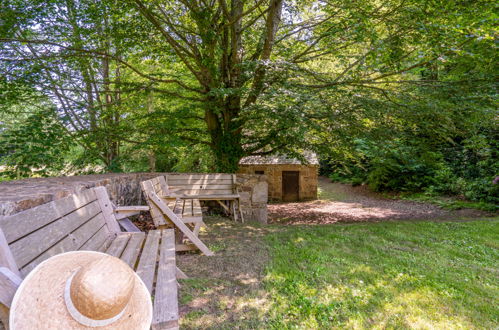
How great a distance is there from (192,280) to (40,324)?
93.4 inches

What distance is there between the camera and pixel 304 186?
16.2 metres

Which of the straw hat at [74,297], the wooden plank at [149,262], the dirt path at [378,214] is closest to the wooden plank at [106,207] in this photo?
the wooden plank at [149,262]

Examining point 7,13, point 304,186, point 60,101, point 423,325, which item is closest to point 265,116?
point 423,325

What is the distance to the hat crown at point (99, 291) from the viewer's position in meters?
1.14

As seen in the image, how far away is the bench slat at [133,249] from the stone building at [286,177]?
12647mm

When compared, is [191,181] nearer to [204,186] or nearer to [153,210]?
[204,186]

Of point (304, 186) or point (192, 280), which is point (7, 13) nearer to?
point (192, 280)

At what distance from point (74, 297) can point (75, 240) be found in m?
1.18

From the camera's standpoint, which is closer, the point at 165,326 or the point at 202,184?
the point at 165,326

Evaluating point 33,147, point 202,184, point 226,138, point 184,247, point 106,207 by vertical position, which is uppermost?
point 226,138

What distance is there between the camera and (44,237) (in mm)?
1792

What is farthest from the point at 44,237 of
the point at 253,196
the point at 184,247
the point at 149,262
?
the point at 253,196

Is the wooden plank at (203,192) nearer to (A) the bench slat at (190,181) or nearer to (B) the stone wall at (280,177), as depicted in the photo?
(A) the bench slat at (190,181)

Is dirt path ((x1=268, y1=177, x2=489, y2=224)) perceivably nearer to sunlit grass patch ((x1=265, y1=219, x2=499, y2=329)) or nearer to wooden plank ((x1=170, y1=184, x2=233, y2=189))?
wooden plank ((x1=170, y1=184, x2=233, y2=189))
